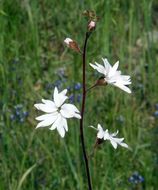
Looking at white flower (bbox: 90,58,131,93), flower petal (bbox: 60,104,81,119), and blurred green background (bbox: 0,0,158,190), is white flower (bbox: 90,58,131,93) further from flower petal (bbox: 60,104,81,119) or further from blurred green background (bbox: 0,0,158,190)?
blurred green background (bbox: 0,0,158,190)

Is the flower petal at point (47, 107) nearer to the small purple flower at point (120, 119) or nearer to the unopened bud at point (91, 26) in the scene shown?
the unopened bud at point (91, 26)

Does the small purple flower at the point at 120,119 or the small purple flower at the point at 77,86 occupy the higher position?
the small purple flower at the point at 77,86

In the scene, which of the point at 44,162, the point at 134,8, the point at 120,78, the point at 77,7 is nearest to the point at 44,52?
the point at 77,7

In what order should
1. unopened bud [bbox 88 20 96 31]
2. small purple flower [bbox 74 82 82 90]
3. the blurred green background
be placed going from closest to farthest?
unopened bud [bbox 88 20 96 31] < the blurred green background < small purple flower [bbox 74 82 82 90]

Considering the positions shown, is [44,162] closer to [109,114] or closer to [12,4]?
[109,114]

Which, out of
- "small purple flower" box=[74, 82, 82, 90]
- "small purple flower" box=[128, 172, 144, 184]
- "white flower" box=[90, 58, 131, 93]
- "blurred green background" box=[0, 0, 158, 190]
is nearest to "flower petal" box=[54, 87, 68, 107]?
"white flower" box=[90, 58, 131, 93]

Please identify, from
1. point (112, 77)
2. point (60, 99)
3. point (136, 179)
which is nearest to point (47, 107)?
point (60, 99)

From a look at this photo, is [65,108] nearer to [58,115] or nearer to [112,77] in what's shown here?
[58,115]

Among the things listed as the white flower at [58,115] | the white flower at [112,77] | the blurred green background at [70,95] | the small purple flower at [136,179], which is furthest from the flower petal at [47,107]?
the small purple flower at [136,179]
